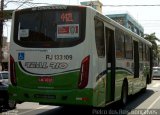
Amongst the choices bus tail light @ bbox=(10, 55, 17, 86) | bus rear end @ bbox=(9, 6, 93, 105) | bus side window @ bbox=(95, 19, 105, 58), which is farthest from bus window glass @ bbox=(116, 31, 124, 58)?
bus tail light @ bbox=(10, 55, 17, 86)

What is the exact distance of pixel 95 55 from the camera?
10.1m

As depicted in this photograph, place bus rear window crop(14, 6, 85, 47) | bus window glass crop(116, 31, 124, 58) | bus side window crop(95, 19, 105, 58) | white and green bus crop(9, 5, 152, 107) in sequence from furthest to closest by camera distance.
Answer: bus window glass crop(116, 31, 124, 58), bus side window crop(95, 19, 105, 58), bus rear window crop(14, 6, 85, 47), white and green bus crop(9, 5, 152, 107)

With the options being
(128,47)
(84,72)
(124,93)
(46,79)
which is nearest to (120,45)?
(128,47)

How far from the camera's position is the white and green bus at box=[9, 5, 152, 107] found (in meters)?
9.85

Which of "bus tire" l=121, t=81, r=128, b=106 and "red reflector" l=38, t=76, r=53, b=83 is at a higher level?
"red reflector" l=38, t=76, r=53, b=83

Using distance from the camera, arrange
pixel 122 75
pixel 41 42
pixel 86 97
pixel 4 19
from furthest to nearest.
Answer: pixel 4 19 < pixel 122 75 < pixel 41 42 < pixel 86 97

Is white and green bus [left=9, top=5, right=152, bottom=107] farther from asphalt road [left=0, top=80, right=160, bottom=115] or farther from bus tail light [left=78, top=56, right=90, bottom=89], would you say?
asphalt road [left=0, top=80, right=160, bottom=115]

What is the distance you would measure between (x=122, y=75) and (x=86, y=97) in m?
4.02

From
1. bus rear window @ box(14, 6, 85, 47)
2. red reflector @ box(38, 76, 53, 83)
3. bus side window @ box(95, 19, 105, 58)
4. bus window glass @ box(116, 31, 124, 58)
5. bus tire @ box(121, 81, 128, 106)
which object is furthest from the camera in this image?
bus tire @ box(121, 81, 128, 106)

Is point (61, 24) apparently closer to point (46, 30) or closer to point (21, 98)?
point (46, 30)

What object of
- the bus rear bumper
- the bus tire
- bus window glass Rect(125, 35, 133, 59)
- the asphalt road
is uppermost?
bus window glass Rect(125, 35, 133, 59)

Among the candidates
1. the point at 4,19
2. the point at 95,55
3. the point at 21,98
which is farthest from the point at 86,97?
the point at 4,19

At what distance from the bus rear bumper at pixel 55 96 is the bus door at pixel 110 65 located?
6.14 ft

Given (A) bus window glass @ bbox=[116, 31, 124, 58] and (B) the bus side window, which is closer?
(B) the bus side window
